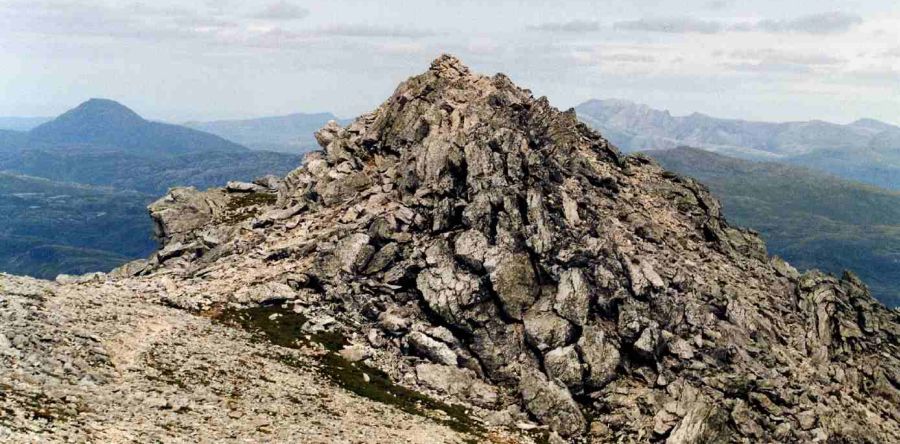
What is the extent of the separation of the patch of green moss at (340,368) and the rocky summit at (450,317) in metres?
0.25

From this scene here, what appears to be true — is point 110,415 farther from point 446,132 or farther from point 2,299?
point 446,132

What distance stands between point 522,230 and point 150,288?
39032 millimetres

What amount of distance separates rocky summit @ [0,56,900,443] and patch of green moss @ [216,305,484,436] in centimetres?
25

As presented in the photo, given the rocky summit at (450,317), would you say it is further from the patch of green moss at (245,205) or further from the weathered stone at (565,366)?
the patch of green moss at (245,205)

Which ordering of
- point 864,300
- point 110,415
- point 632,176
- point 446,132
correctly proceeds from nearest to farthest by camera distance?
1. point 110,415
2. point 446,132
3. point 864,300
4. point 632,176

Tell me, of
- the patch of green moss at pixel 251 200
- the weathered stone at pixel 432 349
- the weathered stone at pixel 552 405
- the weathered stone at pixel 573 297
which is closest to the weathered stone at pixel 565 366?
the weathered stone at pixel 552 405

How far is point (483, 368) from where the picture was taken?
208ft

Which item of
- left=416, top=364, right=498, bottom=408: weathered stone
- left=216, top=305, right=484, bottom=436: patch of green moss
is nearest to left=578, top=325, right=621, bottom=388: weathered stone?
left=416, top=364, right=498, bottom=408: weathered stone

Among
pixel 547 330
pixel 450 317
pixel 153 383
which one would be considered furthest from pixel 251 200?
pixel 153 383

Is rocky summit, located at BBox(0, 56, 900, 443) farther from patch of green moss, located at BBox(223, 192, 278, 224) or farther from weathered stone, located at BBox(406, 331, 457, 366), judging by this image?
patch of green moss, located at BBox(223, 192, 278, 224)

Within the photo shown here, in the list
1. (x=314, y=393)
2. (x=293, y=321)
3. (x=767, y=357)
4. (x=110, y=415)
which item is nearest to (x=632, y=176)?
(x=767, y=357)

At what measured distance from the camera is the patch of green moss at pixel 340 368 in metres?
53.8

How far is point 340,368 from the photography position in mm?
57562

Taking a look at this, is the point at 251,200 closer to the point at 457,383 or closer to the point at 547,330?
the point at 457,383
